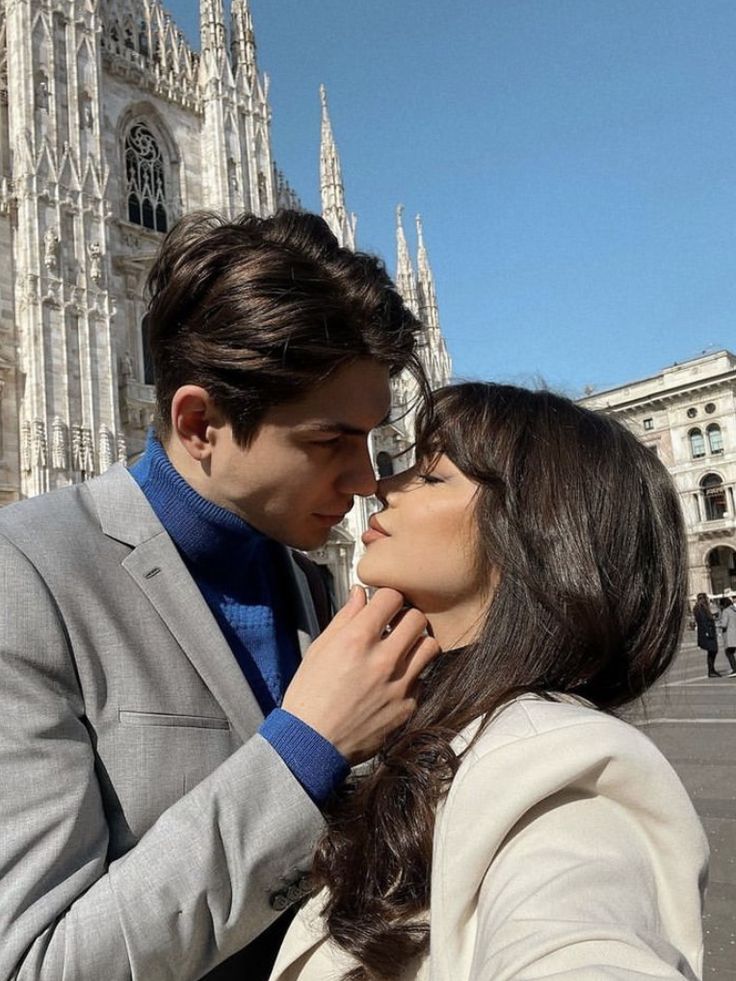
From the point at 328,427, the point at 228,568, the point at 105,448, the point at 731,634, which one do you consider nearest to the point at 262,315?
the point at 328,427

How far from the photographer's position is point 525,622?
1146mm

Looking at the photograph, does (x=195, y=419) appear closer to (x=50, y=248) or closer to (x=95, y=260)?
(x=50, y=248)

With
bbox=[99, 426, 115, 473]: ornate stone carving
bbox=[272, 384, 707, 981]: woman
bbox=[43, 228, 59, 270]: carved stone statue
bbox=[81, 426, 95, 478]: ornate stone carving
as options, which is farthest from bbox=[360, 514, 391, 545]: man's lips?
bbox=[43, 228, 59, 270]: carved stone statue

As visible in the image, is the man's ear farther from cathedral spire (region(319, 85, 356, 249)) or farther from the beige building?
the beige building

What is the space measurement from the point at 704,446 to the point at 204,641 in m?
37.5

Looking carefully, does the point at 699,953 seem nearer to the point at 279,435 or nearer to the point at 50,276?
the point at 279,435

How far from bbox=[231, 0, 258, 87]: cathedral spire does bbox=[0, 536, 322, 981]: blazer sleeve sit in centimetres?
2232

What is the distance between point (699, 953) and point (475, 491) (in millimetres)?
650

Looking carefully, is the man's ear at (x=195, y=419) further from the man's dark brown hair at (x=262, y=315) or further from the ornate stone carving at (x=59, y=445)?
the ornate stone carving at (x=59, y=445)

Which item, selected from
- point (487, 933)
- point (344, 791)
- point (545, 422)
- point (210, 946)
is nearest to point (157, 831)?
point (210, 946)

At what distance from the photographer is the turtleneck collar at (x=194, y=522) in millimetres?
1407

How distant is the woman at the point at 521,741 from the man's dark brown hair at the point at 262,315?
0.64ft

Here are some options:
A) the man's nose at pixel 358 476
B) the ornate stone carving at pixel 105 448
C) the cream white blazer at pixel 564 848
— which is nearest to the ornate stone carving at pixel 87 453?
the ornate stone carving at pixel 105 448

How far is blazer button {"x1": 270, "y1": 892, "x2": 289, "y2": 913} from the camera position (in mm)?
1027
